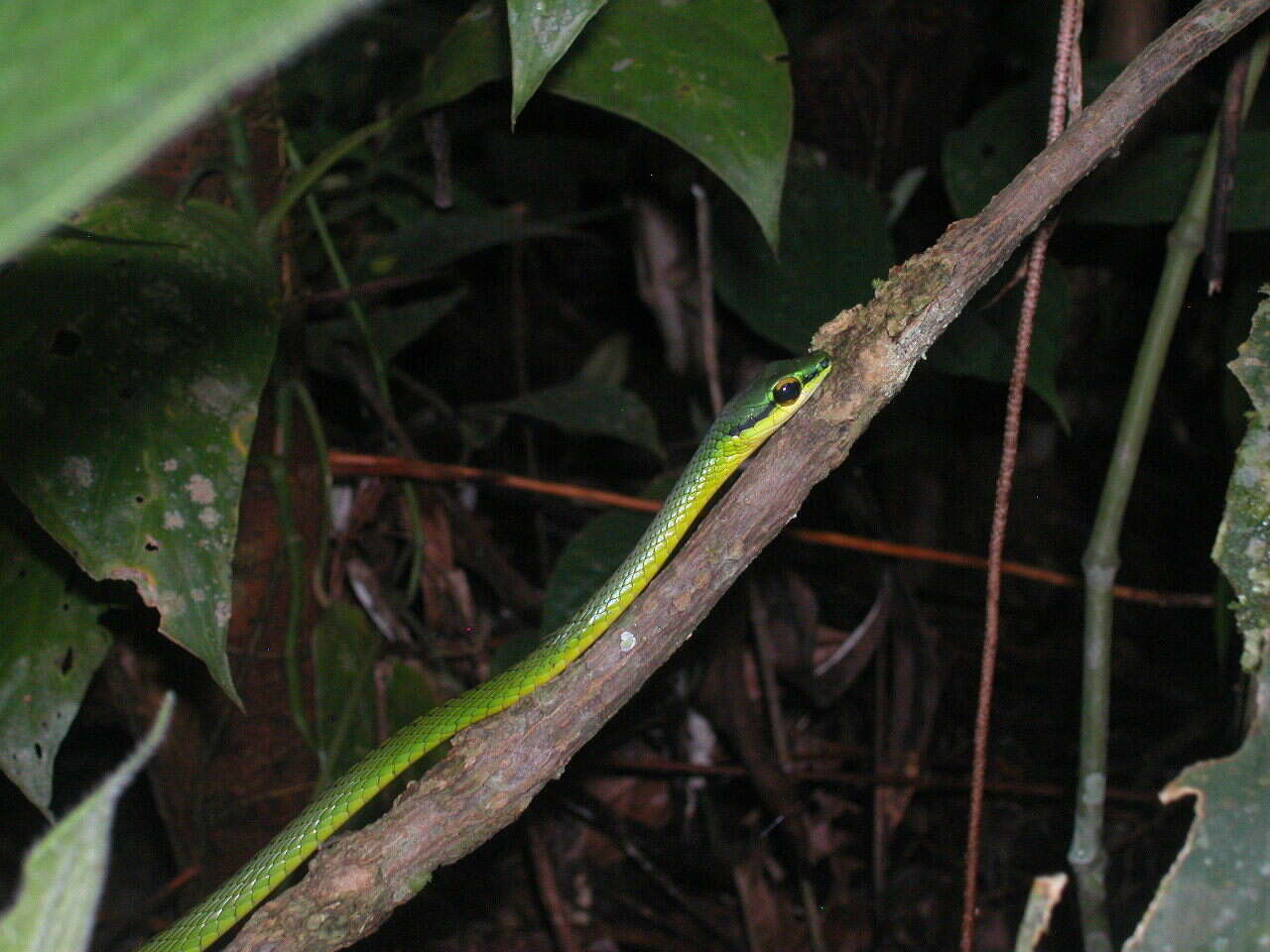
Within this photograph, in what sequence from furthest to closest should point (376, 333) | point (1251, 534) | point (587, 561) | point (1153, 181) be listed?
1. point (376, 333)
2. point (1153, 181)
3. point (587, 561)
4. point (1251, 534)

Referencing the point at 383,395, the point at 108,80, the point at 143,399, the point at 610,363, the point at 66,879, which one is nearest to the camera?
the point at 108,80

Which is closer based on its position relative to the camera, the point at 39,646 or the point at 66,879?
the point at 66,879

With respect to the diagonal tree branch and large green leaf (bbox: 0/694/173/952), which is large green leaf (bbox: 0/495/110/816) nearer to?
the diagonal tree branch

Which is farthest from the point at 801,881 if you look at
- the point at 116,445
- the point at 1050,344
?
the point at 116,445

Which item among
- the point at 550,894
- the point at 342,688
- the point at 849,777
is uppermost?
the point at 342,688

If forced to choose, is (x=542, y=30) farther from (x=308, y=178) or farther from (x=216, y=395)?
(x=308, y=178)

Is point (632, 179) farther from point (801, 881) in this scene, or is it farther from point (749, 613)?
point (801, 881)

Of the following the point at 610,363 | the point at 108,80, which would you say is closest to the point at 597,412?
the point at 610,363
